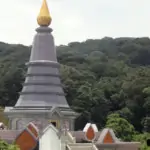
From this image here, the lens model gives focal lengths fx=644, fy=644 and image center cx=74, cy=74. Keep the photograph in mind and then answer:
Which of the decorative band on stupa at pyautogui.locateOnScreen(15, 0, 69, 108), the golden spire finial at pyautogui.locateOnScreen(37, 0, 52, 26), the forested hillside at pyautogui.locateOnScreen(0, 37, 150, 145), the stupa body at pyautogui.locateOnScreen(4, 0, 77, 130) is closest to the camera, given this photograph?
the stupa body at pyautogui.locateOnScreen(4, 0, 77, 130)

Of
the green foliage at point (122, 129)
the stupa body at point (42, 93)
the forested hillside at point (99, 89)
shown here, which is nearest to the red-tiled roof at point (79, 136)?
the stupa body at point (42, 93)

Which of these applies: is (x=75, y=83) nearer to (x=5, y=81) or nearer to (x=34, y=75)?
(x=5, y=81)

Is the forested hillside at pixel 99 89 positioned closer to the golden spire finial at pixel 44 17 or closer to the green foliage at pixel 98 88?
the green foliage at pixel 98 88

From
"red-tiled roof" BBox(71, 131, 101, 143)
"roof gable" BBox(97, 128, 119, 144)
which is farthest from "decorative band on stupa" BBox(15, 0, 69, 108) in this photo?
"roof gable" BBox(97, 128, 119, 144)

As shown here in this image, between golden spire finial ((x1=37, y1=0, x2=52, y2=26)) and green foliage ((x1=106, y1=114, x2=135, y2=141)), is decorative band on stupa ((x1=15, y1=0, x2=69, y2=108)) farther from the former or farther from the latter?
green foliage ((x1=106, y1=114, x2=135, y2=141))

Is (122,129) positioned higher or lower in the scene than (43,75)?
lower

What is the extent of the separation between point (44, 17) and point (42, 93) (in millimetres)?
6541

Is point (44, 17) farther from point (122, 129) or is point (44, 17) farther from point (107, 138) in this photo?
point (107, 138)

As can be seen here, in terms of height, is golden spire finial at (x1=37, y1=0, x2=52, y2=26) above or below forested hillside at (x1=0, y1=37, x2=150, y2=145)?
above

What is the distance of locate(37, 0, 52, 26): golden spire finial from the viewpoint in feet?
175

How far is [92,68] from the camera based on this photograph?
82125 mm

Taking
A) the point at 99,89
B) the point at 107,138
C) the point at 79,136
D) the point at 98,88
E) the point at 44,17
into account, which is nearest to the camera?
the point at 107,138

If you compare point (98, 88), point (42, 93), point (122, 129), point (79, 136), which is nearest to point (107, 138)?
point (79, 136)

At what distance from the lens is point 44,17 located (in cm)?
5338
